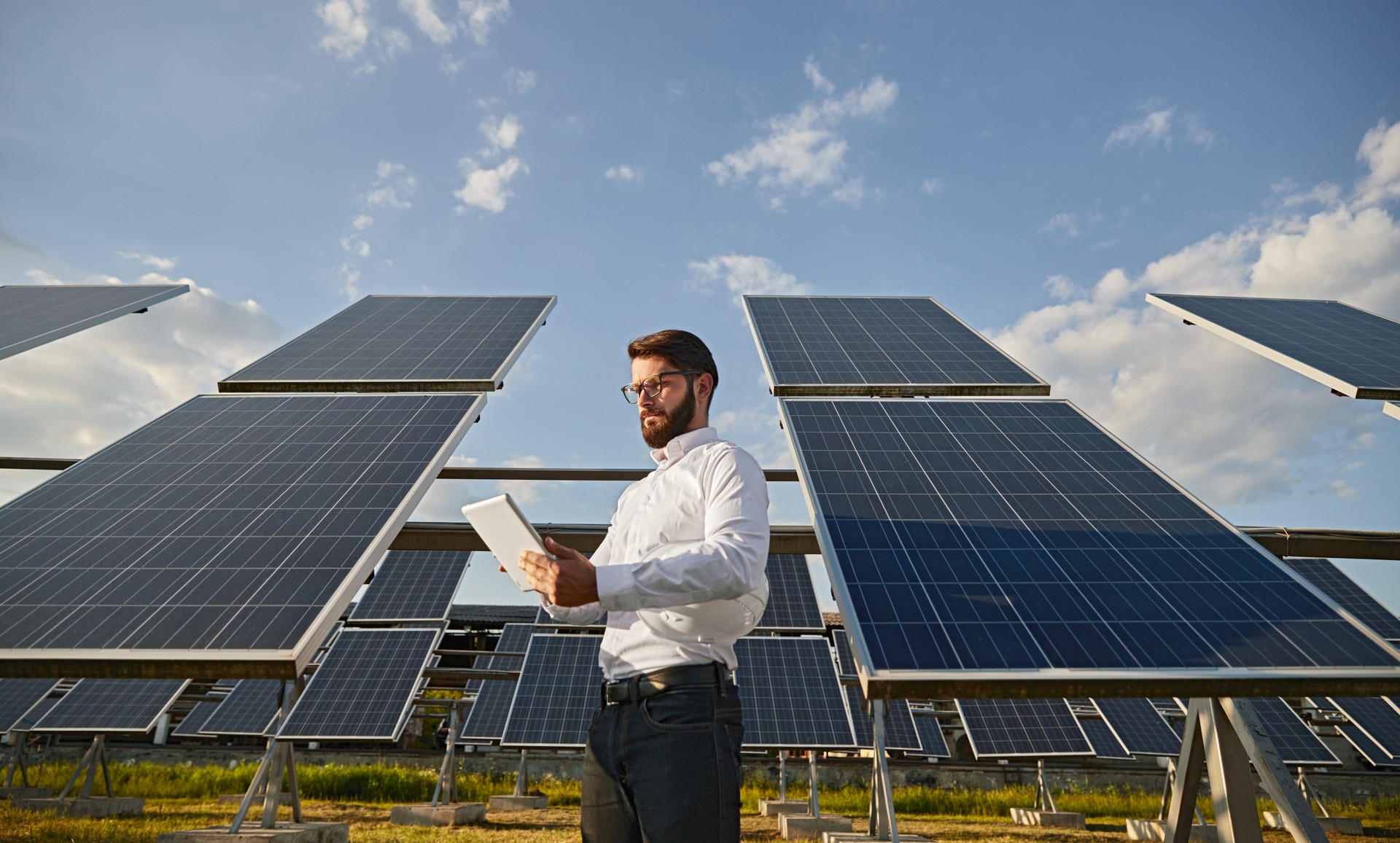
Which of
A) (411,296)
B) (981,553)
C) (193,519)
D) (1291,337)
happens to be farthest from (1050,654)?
(411,296)

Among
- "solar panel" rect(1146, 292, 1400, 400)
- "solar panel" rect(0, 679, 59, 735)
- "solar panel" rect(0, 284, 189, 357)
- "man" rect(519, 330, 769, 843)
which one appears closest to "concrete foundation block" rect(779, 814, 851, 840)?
"solar panel" rect(1146, 292, 1400, 400)

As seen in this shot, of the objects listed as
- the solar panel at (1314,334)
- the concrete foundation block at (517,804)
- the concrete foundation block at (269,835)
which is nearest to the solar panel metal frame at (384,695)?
the concrete foundation block at (517,804)

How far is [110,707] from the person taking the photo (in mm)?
11383

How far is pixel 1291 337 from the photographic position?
851 centimetres

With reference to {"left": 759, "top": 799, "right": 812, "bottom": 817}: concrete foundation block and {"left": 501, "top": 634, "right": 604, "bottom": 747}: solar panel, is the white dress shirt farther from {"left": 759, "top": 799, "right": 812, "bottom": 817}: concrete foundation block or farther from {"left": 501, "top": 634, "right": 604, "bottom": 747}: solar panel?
{"left": 759, "top": 799, "right": 812, "bottom": 817}: concrete foundation block

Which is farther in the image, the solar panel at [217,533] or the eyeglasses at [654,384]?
the solar panel at [217,533]

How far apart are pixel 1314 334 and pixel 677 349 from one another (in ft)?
31.3

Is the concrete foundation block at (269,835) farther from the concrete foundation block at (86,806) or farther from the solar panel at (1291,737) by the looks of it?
the solar panel at (1291,737)

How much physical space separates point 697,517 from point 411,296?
1091 cm

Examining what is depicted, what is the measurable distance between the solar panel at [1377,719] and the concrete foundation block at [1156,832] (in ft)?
11.3

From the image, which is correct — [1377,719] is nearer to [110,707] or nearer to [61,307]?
[110,707]

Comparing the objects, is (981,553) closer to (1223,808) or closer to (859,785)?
(1223,808)

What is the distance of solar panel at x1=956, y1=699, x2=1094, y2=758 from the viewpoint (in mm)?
10516

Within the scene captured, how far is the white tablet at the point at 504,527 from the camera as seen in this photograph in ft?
6.88
